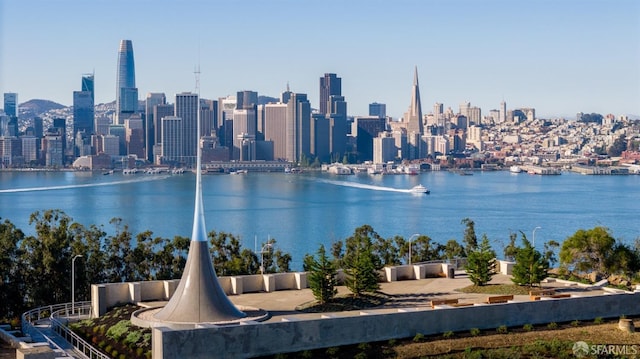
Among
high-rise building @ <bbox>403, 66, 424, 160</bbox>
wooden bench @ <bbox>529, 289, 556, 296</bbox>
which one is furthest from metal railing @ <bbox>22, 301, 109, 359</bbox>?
high-rise building @ <bbox>403, 66, 424, 160</bbox>

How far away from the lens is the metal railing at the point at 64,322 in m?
11.5

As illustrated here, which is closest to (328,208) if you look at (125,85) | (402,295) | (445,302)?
(402,295)

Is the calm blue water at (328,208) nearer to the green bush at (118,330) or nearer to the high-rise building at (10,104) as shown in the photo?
the green bush at (118,330)

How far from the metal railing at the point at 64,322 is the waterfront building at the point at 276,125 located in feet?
368

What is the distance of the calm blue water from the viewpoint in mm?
41188

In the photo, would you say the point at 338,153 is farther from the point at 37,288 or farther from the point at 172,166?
the point at 37,288

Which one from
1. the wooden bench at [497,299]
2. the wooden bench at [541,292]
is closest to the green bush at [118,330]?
the wooden bench at [497,299]

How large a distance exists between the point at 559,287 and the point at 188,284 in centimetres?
514

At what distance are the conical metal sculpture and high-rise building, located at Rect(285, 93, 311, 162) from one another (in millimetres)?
110168

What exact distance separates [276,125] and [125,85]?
104 feet

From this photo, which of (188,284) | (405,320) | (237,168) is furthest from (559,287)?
(237,168)

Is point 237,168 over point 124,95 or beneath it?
beneath

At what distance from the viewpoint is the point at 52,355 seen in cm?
1025

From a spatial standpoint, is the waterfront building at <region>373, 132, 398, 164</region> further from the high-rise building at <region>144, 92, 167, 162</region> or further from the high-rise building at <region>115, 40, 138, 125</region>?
the high-rise building at <region>115, 40, 138, 125</region>
